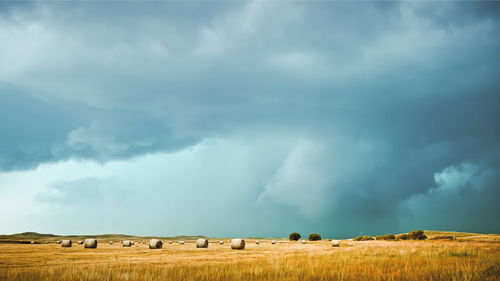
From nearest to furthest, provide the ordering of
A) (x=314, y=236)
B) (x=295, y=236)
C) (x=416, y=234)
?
(x=416, y=234), (x=314, y=236), (x=295, y=236)

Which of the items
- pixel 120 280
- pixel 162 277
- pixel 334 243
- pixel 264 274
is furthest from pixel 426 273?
pixel 334 243

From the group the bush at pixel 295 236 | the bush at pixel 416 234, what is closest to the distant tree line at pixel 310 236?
the bush at pixel 295 236

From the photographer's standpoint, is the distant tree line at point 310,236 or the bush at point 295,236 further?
the bush at point 295,236

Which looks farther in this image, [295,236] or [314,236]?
[295,236]

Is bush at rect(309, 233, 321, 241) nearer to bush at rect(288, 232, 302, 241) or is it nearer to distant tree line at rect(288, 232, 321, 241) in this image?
distant tree line at rect(288, 232, 321, 241)

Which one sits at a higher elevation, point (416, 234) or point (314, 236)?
point (416, 234)

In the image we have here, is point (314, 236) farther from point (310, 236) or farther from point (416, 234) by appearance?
point (416, 234)

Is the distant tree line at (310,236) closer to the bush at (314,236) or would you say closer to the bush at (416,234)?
the bush at (314,236)

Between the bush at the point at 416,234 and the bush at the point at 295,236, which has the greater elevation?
the bush at the point at 416,234

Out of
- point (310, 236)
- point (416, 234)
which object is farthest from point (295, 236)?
point (416, 234)

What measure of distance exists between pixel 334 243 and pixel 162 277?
37.7 m

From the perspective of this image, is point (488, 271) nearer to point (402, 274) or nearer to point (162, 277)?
point (402, 274)

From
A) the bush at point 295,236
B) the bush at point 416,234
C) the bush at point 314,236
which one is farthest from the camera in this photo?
the bush at point 295,236

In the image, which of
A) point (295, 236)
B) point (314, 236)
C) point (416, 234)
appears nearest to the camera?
point (416, 234)
